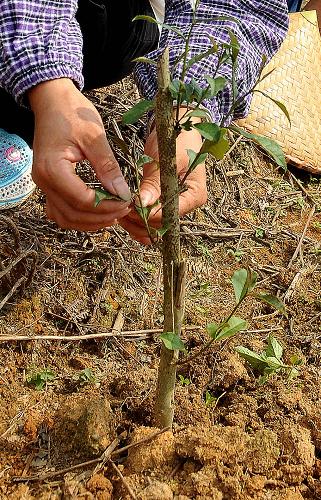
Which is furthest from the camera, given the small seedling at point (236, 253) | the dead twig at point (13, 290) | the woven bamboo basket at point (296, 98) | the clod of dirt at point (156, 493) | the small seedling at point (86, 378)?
the woven bamboo basket at point (296, 98)

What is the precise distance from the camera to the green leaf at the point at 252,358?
53.8 inches

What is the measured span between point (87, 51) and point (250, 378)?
1069 mm

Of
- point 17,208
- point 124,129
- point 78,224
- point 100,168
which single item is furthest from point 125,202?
point 124,129

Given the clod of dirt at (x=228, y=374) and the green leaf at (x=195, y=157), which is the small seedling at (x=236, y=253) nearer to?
the clod of dirt at (x=228, y=374)

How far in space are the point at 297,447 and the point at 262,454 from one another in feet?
0.25

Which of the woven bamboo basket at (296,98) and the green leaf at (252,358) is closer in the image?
the green leaf at (252,358)

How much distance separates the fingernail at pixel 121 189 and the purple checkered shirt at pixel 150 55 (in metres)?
0.33

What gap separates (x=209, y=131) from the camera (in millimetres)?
847

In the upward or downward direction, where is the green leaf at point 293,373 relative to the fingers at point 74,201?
downward

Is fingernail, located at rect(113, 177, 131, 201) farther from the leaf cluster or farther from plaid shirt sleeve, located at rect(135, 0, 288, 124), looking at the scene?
plaid shirt sleeve, located at rect(135, 0, 288, 124)

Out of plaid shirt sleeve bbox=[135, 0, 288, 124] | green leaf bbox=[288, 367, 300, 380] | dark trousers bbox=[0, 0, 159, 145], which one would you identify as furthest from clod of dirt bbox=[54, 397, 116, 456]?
dark trousers bbox=[0, 0, 159, 145]

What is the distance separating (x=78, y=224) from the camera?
126cm

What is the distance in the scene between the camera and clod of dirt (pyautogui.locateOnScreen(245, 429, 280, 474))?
1.13 m

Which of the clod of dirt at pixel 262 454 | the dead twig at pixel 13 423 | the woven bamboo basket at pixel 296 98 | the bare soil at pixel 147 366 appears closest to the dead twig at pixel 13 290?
the bare soil at pixel 147 366
